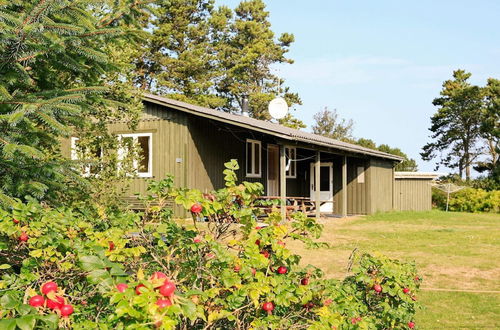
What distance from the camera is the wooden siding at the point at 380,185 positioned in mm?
23281

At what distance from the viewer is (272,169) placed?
20.2 m

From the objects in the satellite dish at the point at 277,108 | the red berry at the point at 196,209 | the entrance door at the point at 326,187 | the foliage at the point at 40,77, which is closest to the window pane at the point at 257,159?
the satellite dish at the point at 277,108

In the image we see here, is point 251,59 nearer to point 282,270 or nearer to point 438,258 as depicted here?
point 438,258

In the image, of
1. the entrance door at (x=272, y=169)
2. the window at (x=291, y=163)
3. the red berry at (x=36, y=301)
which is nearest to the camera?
the red berry at (x=36, y=301)

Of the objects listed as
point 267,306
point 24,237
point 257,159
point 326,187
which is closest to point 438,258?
point 267,306

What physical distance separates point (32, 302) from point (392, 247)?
35.9 feet

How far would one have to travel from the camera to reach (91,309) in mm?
2623

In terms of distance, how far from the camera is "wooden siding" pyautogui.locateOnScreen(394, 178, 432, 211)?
2750 centimetres

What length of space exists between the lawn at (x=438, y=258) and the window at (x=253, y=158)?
3119 mm

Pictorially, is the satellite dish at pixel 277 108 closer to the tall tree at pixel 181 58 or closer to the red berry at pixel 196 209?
the tall tree at pixel 181 58

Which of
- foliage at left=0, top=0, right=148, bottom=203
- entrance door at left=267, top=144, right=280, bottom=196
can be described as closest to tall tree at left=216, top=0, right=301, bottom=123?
entrance door at left=267, top=144, right=280, bottom=196

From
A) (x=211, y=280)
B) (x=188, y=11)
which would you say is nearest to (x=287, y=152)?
(x=211, y=280)

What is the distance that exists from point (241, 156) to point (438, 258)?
30.3 feet

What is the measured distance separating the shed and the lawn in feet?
24.7
